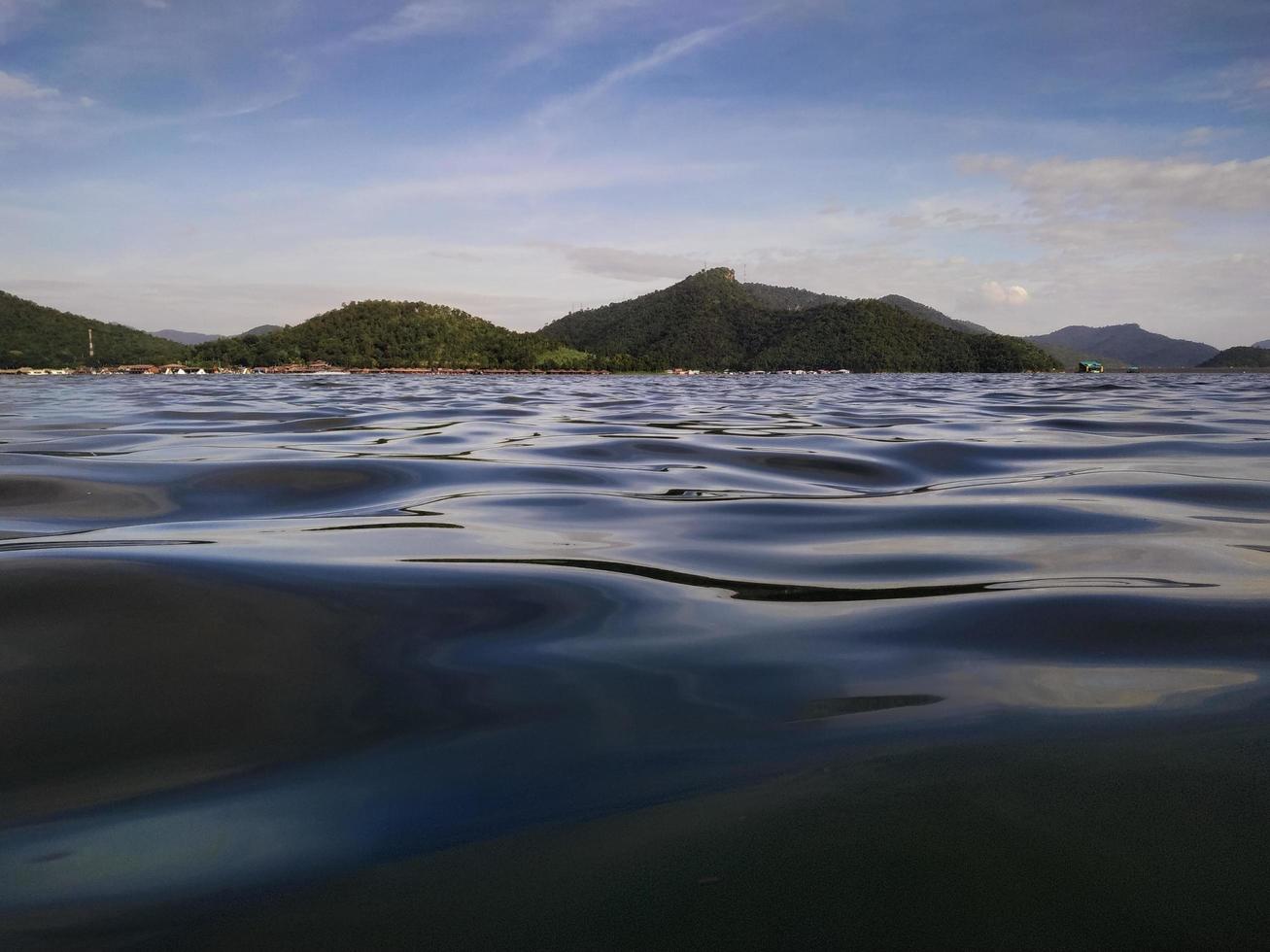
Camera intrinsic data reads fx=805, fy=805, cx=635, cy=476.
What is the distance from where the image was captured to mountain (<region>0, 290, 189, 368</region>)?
80.0 meters

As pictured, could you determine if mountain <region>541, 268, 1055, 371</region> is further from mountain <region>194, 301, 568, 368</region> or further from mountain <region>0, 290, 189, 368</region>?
mountain <region>0, 290, 189, 368</region>

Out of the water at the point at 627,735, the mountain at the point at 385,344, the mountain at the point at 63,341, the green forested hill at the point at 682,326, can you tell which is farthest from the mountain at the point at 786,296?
the water at the point at 627,735

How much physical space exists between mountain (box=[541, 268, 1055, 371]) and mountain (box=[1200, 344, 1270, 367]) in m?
19.0

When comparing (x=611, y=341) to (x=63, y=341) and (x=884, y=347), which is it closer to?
(x=884, y=347)

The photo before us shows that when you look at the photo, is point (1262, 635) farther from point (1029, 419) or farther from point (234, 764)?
point (1029, 419)

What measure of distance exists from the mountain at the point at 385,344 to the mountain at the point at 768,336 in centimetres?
1813

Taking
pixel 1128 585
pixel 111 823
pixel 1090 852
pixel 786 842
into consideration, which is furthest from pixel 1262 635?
pixel 111 823

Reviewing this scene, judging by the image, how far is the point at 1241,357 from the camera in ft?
303

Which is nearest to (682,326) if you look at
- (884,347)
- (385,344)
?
(884,347)

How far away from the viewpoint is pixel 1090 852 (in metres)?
1.14

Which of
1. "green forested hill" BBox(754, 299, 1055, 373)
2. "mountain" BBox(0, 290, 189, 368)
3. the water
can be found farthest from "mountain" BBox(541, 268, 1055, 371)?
the water

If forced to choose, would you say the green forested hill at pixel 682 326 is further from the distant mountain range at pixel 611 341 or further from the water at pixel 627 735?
the water at pixel 627 735

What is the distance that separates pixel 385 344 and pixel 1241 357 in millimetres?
102310

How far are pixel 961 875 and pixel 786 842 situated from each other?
24cm
